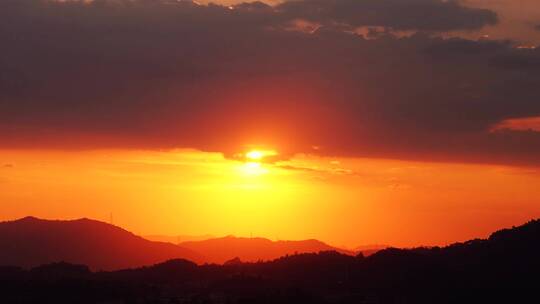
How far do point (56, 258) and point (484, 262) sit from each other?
111 metres

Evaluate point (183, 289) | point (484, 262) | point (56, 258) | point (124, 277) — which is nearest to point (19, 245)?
point (56, 258)

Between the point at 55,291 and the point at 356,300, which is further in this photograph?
the point at 55,291

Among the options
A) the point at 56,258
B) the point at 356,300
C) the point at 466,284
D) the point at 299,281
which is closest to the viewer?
the point at 356,300

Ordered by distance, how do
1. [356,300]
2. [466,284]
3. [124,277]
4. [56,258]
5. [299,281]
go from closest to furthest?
[356,300]
[466,284]
[299,281]
[124,277]
[56,258]

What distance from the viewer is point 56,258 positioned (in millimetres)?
188750

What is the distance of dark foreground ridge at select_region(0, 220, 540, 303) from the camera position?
8944 centimetres

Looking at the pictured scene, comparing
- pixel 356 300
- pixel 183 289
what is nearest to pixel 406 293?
pixel 356 300

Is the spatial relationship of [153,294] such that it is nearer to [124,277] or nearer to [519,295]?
[124,277]

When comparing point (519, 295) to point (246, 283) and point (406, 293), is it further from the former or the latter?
point (246, 283)

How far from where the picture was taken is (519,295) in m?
88.2

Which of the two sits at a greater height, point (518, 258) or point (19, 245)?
point (19, 245)

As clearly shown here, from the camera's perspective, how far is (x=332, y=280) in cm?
10106

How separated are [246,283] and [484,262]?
1109 inches

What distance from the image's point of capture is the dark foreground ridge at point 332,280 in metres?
89.4
